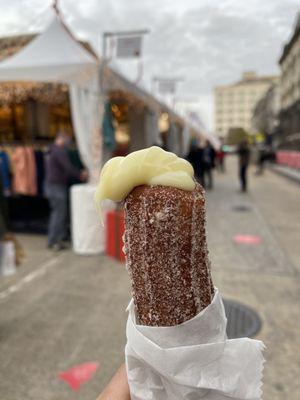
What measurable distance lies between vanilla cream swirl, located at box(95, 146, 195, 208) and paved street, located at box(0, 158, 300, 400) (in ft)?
7.32

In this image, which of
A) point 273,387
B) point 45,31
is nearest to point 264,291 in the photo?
point 273,387

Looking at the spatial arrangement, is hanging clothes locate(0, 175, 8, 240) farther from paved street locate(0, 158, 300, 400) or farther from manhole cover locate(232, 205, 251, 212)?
manhole cover locate(232, 205, 251, 212)

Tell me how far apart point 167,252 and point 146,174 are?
0.25m

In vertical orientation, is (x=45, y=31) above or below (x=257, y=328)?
above

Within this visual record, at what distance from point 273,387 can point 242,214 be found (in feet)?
23.4

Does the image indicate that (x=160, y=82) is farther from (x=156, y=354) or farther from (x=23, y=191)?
(x=156, y=354)

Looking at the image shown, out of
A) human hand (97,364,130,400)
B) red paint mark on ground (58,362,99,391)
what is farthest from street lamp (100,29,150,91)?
human hand (97,364,130,400)

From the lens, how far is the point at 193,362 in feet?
3.57

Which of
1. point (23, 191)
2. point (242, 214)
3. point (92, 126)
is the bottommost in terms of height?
point (242, 214)

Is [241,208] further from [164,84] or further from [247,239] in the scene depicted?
[164,84]

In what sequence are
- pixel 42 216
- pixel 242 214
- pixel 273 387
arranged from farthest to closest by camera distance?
1. pixel 242 214
2. pixel 42 216
3. pixel 273 387

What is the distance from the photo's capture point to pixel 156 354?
1079mm

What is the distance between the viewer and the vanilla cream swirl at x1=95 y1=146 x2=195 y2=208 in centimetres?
108

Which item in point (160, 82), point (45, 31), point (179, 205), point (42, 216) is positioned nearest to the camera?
point (179, 205)
